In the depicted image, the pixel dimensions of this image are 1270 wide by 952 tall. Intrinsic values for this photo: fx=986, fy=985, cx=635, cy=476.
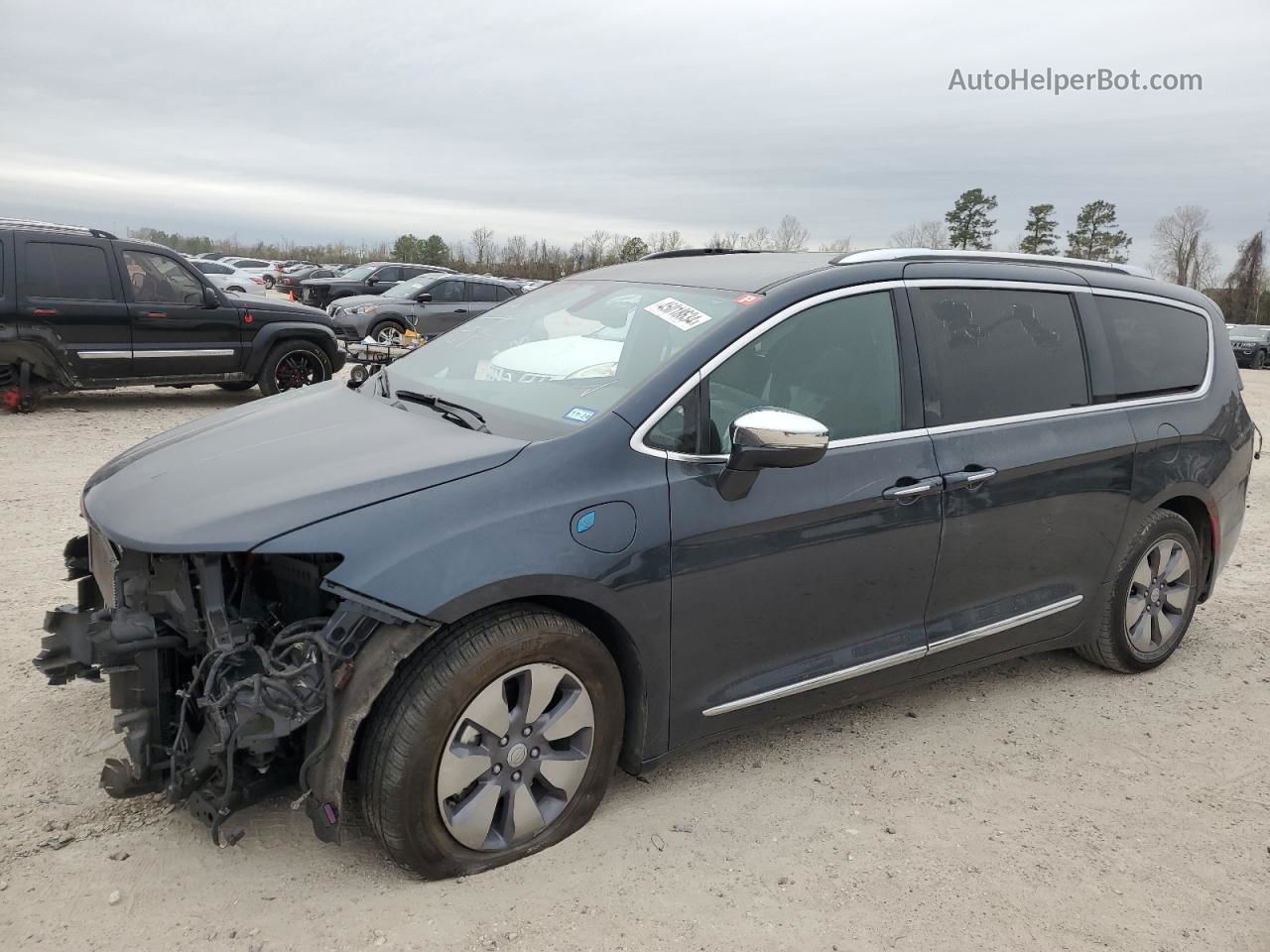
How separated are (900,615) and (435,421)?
1.78m

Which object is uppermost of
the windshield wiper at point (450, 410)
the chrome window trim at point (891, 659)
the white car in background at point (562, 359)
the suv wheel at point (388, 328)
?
the white car in background at point (562, 359)

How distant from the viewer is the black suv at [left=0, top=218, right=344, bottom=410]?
9.56 metres

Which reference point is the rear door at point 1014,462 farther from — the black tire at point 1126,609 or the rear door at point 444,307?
the rear door at point 444,307

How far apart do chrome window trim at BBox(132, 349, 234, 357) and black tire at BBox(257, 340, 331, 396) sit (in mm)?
470

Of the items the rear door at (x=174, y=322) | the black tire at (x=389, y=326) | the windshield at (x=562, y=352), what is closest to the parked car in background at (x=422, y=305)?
the black tire at (x=389, y=326)

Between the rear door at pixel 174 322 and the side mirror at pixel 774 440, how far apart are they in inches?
363

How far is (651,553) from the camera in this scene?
9.57 feet

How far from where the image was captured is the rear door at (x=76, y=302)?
955cm

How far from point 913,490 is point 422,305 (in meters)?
16.6

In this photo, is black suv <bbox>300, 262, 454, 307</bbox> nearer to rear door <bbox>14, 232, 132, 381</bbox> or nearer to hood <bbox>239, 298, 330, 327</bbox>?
hood <bbox>239, 298, 330, 327</bbox>

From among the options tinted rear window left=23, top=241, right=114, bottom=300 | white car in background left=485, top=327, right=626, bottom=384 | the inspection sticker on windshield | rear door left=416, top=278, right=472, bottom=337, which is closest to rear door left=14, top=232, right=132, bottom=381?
tinted rear window left=23, top=241, right=114, bottom=300

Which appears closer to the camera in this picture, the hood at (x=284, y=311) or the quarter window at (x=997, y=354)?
the quarter window at (x=997, y=354)

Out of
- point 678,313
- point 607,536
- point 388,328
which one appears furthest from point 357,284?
point 607,536

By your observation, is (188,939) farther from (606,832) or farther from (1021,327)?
(1021,327)
